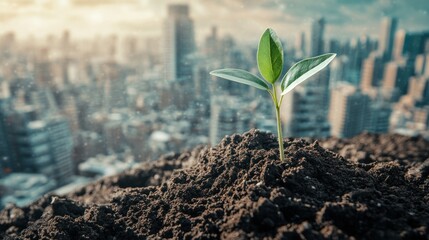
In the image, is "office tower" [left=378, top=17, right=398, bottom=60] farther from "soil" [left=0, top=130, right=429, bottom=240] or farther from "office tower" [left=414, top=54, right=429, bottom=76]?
"soil" [left=0, top=130, right=429, bottom=240]

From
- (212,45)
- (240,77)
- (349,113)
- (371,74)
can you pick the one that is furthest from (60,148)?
(371,74)

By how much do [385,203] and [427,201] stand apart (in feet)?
0.41

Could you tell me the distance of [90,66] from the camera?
58.4ft

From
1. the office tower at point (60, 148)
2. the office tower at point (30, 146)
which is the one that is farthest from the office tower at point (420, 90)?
the office tower at point (30, 146)

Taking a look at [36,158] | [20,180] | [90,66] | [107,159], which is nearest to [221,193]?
[20,180]

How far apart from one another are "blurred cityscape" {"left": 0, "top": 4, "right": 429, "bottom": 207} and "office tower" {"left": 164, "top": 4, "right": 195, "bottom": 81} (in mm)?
34

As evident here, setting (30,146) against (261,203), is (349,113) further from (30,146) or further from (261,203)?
(261,203)

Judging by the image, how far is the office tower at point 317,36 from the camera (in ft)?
19.7

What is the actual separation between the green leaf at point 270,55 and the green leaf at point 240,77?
2cm

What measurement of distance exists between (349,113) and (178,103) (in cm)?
537

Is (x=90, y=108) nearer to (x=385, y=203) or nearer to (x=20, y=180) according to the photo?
(x=20, y=180)

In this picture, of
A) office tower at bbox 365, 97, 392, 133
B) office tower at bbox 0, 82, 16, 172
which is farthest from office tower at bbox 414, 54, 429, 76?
office tower at bbox 0, 82, 16, 172

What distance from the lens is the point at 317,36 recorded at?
6145 mm

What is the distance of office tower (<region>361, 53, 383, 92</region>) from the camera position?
11.7m
